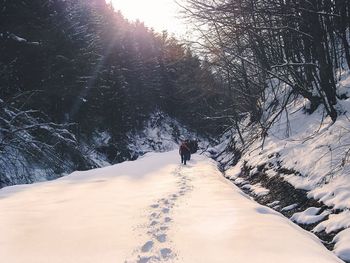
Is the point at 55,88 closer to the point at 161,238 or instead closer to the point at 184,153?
the point at 184,153

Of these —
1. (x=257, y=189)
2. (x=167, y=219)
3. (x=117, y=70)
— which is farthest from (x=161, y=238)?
(x=117, y=70)

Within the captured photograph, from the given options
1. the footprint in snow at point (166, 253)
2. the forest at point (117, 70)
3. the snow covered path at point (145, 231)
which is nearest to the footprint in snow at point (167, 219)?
the snow covered path at point (145, 231)

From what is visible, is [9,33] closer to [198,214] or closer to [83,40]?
[83,40]

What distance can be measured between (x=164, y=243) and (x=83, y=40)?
2248 centimetres

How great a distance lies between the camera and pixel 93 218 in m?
6.95

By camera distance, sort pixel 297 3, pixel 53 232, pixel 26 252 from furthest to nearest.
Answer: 1. pixel 297 3
2. pixel 53 232
3. pixel 26 252

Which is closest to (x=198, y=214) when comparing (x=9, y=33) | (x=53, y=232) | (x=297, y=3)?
(x=53, y=232)

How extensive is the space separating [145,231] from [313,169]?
5.60 meters

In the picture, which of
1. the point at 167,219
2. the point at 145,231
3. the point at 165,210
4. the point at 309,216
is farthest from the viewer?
the point at 309,216

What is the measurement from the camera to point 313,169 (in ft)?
34.0

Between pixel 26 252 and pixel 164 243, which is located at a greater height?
pixel 26 252

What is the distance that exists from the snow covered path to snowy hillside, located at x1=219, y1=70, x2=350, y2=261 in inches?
29.7

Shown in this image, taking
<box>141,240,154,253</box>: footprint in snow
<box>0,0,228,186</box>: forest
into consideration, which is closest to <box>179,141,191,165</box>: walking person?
<box>0,0,228,186</box>: forest

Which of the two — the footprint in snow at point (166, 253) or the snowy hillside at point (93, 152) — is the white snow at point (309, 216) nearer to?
the footprint in snow at point (166, 253)
